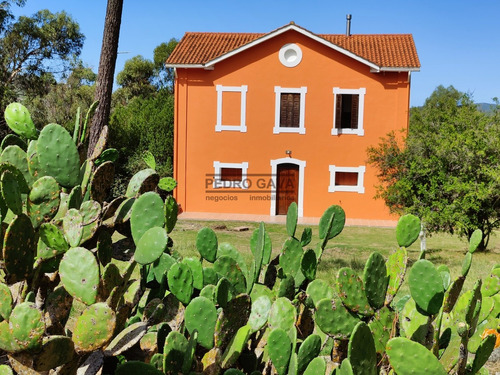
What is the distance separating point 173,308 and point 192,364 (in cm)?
33

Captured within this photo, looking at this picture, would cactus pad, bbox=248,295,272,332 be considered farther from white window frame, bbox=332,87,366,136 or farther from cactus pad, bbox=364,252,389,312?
white window frame, bbox=332,87,366,136

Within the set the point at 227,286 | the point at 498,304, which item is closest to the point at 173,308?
the point at 227,286

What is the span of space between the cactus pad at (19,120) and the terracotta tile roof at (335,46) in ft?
55.7

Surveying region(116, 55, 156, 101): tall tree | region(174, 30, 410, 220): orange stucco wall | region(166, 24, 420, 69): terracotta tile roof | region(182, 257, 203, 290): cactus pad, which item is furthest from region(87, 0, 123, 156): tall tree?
region(116, 55, 156, 101): tall tree

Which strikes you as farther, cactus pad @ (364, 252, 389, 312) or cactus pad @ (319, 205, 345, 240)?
cactus pad @ (319, 205, 345, 240)

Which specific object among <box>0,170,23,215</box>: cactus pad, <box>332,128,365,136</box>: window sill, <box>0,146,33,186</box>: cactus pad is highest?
<box>332,128,365,136</box>: window sill

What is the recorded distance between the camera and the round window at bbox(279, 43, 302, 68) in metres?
19.0

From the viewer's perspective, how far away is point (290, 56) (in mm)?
19031

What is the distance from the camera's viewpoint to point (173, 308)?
73.8 inches

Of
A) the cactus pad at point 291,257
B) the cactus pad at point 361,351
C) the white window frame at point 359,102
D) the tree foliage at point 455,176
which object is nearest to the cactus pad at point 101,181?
the cactus pad at point 291,257

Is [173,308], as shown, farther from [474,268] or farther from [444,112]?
[444,112]

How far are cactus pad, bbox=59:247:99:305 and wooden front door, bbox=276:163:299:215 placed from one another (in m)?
18.1

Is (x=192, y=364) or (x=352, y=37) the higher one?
(x=352, y=37)

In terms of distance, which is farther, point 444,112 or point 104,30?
point 444,112
